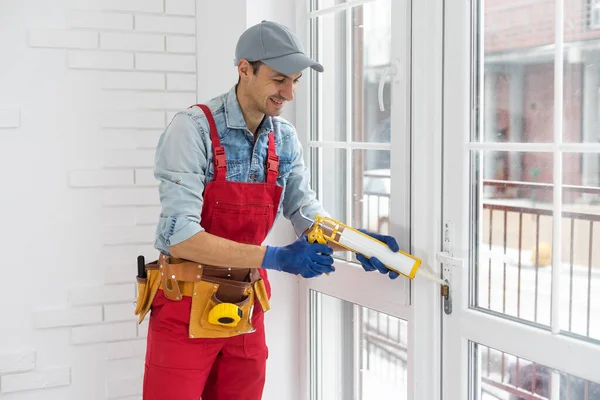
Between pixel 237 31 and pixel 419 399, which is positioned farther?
pixel 237 31

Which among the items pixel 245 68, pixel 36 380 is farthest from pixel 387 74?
pixel 36 380

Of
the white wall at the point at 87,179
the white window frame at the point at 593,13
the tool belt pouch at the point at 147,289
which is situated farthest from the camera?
the white wall at the point at 87,179

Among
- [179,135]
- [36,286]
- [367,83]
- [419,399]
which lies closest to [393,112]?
[367,83]

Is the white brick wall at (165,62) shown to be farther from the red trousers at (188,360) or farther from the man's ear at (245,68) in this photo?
the red trousers at (188,360)

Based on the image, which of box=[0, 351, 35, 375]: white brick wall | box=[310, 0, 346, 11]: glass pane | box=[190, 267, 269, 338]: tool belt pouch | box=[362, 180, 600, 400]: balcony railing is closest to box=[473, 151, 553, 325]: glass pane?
box=[362, 180, 600, 400]: balcony railing

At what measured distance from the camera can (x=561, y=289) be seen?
1630 mm

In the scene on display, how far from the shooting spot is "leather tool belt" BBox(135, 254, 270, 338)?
2.03 metres

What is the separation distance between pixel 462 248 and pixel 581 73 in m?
0.58

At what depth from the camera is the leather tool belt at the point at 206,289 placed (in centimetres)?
203

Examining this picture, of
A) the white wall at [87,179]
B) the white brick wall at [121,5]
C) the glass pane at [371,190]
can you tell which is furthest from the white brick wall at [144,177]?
the glass pane at [371,190]

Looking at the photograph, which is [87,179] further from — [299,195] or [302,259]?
[302,259]

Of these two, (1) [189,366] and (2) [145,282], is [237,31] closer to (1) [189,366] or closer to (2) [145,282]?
(2) [145,282]

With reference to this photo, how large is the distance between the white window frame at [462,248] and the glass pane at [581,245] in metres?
0.03

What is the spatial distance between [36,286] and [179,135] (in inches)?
40.4
